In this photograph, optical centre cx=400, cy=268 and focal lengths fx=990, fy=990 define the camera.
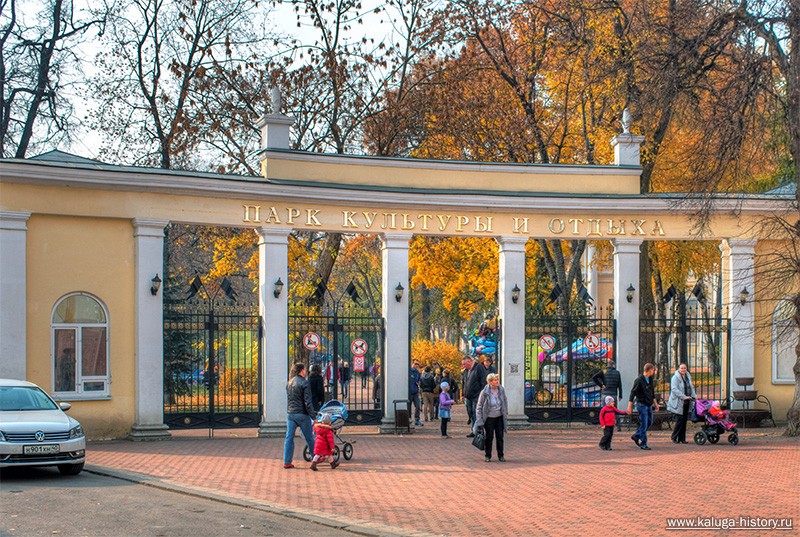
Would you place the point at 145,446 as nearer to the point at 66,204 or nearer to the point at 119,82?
the point at 66,204

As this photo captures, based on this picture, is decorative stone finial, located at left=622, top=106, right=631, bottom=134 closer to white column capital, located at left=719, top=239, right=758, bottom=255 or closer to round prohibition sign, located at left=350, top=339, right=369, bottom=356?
white column capital, located at left=719, top=239, right=758, bottom=255

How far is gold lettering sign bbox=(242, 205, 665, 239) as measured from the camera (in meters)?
22.0

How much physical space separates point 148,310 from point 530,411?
935 centimetres


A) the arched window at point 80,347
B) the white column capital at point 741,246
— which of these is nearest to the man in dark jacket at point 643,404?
the white column capital at point 741,246

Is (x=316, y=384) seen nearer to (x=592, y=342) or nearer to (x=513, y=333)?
(x=513, y=333)

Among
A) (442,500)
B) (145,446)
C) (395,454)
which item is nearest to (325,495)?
(442,500)

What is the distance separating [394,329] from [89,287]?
6.87 metres

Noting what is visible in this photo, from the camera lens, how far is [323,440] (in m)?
16.1

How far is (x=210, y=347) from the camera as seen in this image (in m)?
20.9

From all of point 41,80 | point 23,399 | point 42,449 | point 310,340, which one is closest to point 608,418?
point 310,340

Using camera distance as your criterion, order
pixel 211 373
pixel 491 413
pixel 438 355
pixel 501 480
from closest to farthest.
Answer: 1. pixel 501 480
2. pixel 491 413
3. pixel 211 373
4. pixel 438 355

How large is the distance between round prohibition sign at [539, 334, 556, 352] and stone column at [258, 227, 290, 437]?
6165 millimetres

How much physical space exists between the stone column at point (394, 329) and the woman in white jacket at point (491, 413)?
18.0 ft

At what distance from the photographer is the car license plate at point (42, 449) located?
45.8ft
